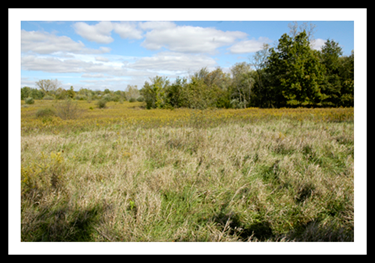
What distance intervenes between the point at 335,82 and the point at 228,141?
99.4 feet

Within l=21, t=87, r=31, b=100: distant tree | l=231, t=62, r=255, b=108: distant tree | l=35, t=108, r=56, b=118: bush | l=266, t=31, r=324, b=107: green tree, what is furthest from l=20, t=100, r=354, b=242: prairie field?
l=21, t=87, r=31, b=100: distant tree

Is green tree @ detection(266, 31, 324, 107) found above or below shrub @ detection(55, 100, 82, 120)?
above

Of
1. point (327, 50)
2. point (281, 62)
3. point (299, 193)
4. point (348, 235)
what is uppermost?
point (327, 50)

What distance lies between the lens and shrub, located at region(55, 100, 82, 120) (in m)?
19.9

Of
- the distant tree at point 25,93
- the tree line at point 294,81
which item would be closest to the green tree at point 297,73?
the tree line at point 294,81

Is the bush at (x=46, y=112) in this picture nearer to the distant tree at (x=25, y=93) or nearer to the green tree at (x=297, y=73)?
the green tree at (x=297, y=73)

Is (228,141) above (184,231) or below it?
above

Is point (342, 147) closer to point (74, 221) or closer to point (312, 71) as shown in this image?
point (74, 221)

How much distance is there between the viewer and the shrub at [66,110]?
65.4ft

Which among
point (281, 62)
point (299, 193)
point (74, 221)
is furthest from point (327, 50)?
point (74, 221)

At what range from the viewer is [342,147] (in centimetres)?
645

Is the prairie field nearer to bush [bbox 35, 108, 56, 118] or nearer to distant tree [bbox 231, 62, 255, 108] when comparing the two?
bush [bbox 35, 108, 56, 118]

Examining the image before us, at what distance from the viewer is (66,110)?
20109mm

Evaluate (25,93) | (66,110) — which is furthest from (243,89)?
(25,93)
